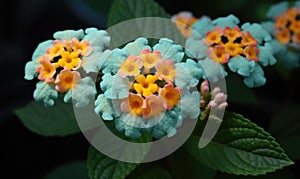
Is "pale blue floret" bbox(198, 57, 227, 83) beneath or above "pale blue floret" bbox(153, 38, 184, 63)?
beneath

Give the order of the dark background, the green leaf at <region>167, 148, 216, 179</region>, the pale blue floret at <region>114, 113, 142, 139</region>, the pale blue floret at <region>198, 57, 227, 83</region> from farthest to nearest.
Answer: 1. the dark background
2. the green leaf at <region>167, 148, 216, 179</region>
3. the pale blue floret at <region>198, 57, 227, 83</region>
4. the pale blue floret at <region>114, 113, 142, 139</region>

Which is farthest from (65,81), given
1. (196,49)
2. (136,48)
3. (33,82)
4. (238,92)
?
(33,82)

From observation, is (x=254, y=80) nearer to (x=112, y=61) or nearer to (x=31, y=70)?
(x=112, y=61)

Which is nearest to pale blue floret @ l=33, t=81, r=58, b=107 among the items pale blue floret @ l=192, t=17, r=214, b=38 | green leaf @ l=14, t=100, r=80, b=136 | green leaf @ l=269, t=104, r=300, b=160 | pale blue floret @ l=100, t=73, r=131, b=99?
pale blue floret @ l=100, t=73, r=131, b=99

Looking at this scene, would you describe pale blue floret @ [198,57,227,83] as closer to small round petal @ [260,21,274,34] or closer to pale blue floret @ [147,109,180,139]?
pale blue floret @ [147,109,180,139]

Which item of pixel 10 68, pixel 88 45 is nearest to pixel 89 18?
pixel 10 68

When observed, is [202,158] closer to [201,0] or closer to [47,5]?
[201,0]
